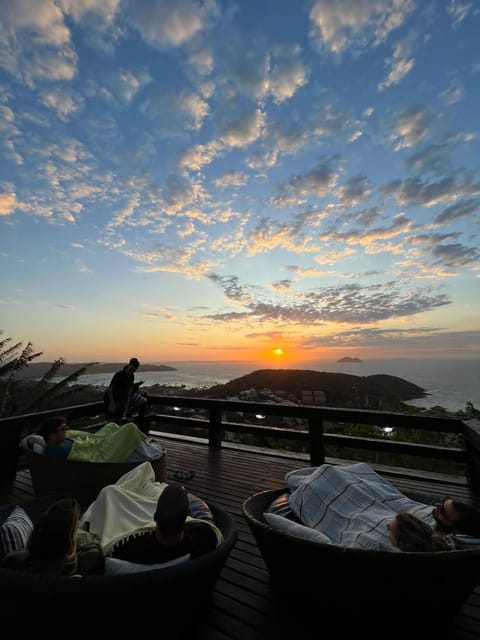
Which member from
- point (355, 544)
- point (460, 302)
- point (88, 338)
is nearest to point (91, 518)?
point (355, 544)

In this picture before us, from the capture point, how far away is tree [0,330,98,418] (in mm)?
9133

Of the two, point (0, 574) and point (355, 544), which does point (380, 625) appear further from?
point (0, 574)

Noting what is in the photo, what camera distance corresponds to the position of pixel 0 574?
1011 mm

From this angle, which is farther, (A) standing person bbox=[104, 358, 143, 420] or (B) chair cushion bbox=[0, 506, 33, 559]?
(A) standing person bbox=[104, 358, 143, 420]

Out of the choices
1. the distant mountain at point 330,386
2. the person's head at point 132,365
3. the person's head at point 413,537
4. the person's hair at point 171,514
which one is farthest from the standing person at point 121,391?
the person's head at point 413,537

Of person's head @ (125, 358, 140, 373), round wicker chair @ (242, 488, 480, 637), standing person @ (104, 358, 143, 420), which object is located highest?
person's head @ (125, 358, 140, 373)

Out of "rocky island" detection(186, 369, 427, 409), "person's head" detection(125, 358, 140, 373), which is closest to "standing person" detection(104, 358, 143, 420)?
"person's head" detection(125, 358, 140, 373)

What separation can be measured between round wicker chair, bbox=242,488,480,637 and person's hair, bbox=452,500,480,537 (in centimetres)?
24

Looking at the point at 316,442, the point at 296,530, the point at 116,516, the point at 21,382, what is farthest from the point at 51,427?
the point at 21,382

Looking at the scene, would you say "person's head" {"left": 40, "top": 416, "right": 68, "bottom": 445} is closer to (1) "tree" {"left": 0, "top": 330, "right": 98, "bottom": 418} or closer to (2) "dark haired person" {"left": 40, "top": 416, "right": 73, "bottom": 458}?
(2) "dark haired person" {"left": 40, "top": 416, "right": 73, "bottom": 458}

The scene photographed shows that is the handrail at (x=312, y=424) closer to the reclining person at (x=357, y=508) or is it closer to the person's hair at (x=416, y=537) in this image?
the reclining person at (x=357, y=508)

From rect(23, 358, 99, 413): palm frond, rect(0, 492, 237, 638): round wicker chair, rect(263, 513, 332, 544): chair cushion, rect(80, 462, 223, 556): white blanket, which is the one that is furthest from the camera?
rect(23, 358, 99, 413): palm frond

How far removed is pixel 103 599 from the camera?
1.05 metres

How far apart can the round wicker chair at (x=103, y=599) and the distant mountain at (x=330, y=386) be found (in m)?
7.14
